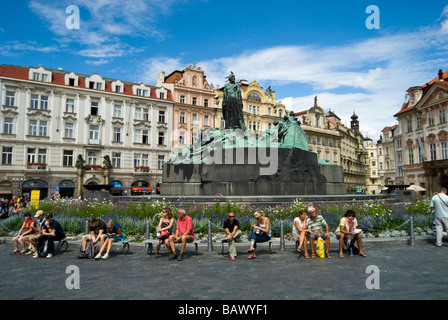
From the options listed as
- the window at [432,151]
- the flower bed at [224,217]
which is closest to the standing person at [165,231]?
the flower bed at [224,217]

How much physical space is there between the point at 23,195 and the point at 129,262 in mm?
31261

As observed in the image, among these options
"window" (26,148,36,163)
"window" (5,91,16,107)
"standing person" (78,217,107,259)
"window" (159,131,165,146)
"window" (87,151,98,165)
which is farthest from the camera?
"window" (159,131,165,146)

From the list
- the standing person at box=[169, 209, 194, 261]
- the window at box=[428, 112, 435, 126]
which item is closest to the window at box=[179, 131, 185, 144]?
the window at box=[428, 112, 435, 126]

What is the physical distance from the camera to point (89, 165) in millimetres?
37906

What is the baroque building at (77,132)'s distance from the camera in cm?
3472

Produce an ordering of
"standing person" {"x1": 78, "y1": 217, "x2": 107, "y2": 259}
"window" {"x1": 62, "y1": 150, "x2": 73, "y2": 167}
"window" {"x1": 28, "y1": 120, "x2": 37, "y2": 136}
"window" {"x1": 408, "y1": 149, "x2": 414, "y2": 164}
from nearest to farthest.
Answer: "standing person" {"x1": 78, "y1": 217, "x2": 107, "y2": 259} < "window" {"x1": 28, "y1": 120, "x2": 37, "y2": 136} < "window" {"x1": 62, "y1": 150, "x2": 73, "y2": 167} < "window" {"x1": 408, "y1": 149, "x2": 414, "y2": 164}

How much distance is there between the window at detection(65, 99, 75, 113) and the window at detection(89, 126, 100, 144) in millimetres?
2740

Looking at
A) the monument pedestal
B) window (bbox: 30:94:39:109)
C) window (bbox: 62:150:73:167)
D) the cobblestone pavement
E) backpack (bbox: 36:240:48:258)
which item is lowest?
the cobblestone pavement

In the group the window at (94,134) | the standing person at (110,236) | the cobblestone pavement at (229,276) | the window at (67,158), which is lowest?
the cobblestone pavement at (229,276)

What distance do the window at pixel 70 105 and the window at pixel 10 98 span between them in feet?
16.6

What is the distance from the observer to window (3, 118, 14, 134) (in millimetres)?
34656

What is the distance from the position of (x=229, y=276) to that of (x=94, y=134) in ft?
122

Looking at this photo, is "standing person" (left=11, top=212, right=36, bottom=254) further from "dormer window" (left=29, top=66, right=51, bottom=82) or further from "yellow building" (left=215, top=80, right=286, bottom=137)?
"yellow building" (left=215, top=80, right=286, bottom=137)

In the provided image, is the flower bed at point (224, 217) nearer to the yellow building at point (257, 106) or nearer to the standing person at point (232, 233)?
the standing person at point (232, 233)
